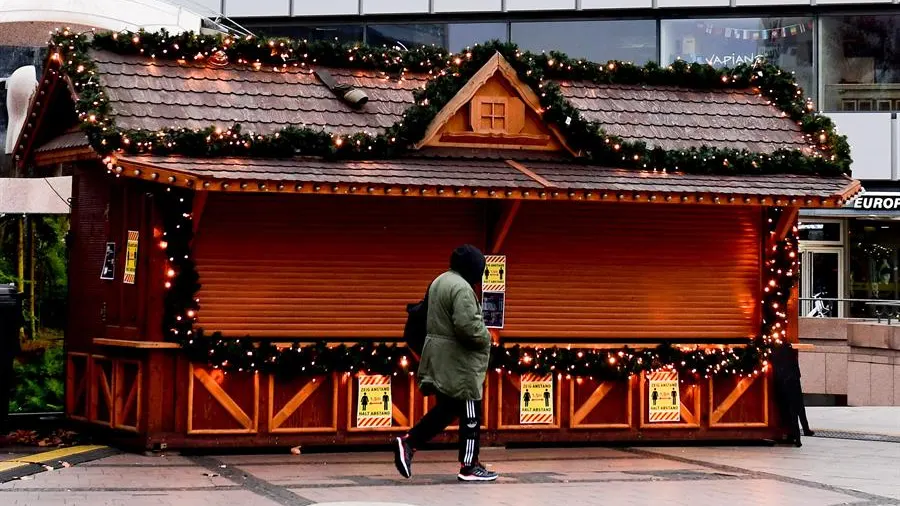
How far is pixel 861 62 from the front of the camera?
105 ft

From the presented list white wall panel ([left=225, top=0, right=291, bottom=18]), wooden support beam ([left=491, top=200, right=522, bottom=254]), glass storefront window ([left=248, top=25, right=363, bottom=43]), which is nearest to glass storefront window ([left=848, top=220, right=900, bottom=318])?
glass storefront window ([left=248, top=25, right=363, bottom=43])

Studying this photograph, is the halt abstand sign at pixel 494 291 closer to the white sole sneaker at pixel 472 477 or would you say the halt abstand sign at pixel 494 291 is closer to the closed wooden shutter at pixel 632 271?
the closed wooden shutter at pixel 632 271

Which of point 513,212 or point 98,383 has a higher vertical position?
point 513,212

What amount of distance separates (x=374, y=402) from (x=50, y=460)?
2.97 meters

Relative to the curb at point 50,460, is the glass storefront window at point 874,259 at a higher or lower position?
higher

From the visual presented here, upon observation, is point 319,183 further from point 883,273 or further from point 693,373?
point 883,273

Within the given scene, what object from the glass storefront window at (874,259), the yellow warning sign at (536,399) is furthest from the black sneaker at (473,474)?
the glass storefront window at (874,259)

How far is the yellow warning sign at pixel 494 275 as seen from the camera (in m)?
13.5

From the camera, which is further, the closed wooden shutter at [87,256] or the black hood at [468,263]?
the closed wooden shutter at [87,256]

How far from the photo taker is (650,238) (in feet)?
46.2

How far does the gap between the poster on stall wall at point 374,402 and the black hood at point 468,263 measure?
255cm

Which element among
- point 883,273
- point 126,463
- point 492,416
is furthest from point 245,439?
point 883,273

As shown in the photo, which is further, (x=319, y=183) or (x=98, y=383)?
(x=98, y=383)

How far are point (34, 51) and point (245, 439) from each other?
5.97 metres
